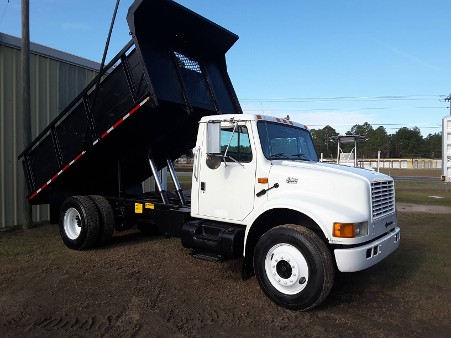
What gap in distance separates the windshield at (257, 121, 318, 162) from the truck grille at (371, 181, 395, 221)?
120 cm

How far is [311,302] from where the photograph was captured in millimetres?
4586

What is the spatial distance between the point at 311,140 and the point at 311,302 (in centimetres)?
281

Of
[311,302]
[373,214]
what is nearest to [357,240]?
[373,214]

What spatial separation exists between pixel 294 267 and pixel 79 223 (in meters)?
4.49

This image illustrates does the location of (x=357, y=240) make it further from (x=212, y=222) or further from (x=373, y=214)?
(x=212, y=222)

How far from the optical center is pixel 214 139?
521cm

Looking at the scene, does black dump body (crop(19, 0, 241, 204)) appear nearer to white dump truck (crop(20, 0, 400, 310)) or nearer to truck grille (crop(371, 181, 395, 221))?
white dump truck (crop(20, 0, 400, 310))

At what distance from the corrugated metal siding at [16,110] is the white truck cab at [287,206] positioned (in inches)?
237

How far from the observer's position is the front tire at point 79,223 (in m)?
7.22

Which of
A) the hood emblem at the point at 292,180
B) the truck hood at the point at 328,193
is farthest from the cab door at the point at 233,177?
the hood emblem at the point at 292,180

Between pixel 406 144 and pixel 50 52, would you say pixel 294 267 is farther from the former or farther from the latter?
pixel 406 144

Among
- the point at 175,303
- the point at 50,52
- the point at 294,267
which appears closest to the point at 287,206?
the point at 294,267

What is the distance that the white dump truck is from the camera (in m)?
4.72

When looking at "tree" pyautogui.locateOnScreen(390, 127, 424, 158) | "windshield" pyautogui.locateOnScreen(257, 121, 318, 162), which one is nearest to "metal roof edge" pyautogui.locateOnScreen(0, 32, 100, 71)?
"windshield" pyautogui.locateOnScreen(257, 121, 318, 162)
